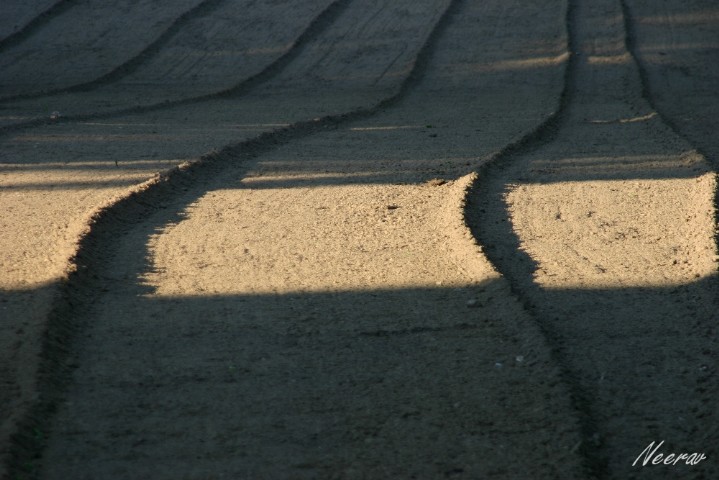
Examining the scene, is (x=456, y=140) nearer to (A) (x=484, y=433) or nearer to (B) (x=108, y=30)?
(A) (x=484, y=433)

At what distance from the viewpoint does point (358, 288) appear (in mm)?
5035

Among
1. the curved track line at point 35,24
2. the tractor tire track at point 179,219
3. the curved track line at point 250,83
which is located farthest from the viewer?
the curved track line at point 35,24

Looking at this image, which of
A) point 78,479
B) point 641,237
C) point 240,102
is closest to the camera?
point 78,479

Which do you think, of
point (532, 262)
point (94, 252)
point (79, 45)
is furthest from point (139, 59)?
point (532, 262)

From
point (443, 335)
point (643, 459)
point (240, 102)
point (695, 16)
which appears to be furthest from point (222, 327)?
point (695, 16)

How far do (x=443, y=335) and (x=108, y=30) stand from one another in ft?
45.4

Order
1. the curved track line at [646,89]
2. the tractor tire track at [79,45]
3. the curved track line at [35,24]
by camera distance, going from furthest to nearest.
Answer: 1. the curved track line at [35,24]
2. the tractor tire track at [79,45]
3. the curved track line at [646,89]

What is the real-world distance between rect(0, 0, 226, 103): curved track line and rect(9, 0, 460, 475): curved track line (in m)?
4.65

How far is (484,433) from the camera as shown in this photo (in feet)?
11.6

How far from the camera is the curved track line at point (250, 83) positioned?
10312 millimetres

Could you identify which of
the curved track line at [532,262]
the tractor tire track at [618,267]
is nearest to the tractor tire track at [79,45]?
the curved track line at [532,262]
